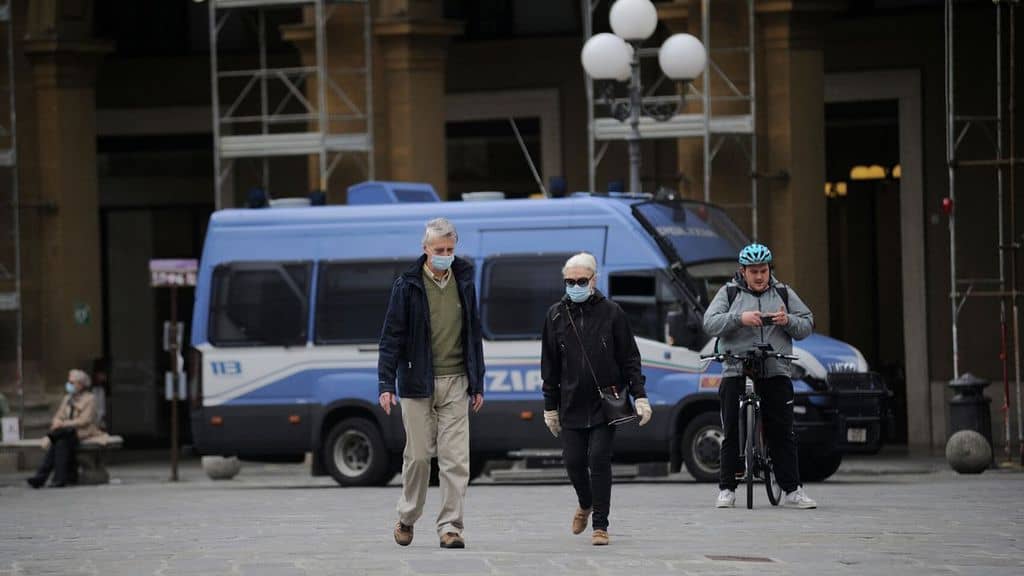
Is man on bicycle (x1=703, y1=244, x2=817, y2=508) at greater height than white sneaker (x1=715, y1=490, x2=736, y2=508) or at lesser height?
greater

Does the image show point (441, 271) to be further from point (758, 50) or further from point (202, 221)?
point (202, 221)

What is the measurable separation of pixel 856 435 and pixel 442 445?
829 cm

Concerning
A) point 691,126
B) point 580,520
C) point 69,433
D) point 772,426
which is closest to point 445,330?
point 580,520

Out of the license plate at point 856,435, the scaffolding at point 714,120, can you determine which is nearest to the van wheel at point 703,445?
the license plate at point 856,435

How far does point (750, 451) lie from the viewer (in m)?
15.8

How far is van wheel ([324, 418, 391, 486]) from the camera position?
22.5 meters

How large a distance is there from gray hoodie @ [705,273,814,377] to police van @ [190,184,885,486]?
432 centimetres

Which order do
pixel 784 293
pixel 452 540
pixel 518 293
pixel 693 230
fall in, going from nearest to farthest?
pixel 452 540
pixel 784 293
pixel 693 230
pixel 518 293

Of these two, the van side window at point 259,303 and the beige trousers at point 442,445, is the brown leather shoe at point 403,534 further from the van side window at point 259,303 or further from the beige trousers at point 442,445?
the van side window at point 259,303

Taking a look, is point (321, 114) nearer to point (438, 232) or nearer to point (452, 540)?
point (438, 232)

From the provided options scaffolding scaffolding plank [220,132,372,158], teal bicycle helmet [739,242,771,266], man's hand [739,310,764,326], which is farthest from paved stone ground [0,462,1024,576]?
scaffolding scaffolding plank [220,132,372,158]

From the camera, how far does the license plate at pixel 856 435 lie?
20406 millimetres

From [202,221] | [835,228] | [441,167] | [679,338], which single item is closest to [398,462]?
[679,338]

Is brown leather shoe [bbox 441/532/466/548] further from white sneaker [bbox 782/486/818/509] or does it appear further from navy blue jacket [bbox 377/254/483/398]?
white sneaker [bbox 782/486/818/509]
